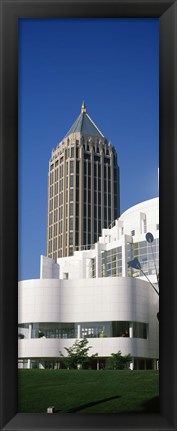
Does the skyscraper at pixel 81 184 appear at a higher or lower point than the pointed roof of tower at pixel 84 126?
lower

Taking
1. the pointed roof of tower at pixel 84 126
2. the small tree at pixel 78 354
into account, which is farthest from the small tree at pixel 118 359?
the pointed roof of tower at pixel 84 126

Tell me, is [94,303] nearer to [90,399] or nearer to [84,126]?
[84,126]

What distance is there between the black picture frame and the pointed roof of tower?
4.93 ft

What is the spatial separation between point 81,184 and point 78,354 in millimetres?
1762

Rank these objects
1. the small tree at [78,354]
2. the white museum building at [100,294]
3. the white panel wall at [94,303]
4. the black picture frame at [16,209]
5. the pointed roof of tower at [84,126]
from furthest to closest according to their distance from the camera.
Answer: the white panel wall at [94,303] → the white museum building at [100,294] → the small tree at [78,354] → the pointed roof of tower at [84,126] → the black picture frame at [16,209]

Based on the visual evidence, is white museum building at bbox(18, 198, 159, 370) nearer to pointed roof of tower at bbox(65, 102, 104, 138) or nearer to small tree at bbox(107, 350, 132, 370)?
small tree at bbox(107, 350, 132, 370)

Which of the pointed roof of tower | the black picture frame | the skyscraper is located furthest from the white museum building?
the black picture frame

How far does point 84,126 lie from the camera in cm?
314

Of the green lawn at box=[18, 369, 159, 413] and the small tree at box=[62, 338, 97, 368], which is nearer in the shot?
the green lawn at box=[18, 369, 159, 413]

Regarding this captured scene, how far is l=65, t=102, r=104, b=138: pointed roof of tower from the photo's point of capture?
3.01 meters

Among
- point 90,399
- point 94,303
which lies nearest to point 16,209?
point 90,399

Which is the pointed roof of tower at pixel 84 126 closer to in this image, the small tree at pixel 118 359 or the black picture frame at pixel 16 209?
the black picture frame at pixel 16 209

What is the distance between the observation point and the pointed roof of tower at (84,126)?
9.87 feet
